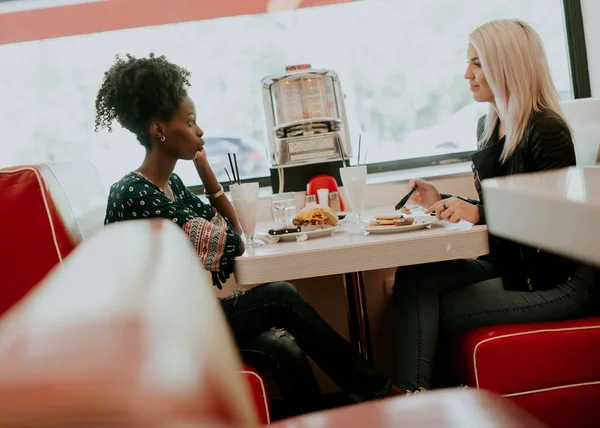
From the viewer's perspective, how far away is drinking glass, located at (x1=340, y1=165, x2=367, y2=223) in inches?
77.4

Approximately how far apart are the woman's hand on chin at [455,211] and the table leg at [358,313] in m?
0.44

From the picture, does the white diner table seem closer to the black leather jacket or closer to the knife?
the black leather jacket

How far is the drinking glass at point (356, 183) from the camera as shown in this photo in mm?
1966

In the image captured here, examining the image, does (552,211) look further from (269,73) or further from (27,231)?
(269,73)

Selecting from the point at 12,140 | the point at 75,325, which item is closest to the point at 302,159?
the point at 12,140

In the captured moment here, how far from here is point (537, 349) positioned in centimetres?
170

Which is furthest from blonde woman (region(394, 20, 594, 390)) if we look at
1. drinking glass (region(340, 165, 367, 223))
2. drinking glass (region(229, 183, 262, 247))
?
drinking glass (region(229, 183, 262, 247))

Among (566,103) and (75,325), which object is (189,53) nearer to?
(566,103)

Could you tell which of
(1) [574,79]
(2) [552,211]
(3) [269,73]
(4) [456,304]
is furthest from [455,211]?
(1) [574,79]

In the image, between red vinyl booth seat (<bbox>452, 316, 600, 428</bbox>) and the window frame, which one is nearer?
red vinyl booth seat (<bbox>452, 316, 600, 428</bbox>)

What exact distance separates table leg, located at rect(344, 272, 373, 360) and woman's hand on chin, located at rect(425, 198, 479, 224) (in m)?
0.44

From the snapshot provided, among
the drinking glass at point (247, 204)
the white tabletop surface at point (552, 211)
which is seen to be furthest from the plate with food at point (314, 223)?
the white tabletop surface at point (552, 211)

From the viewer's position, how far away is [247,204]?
178 cm

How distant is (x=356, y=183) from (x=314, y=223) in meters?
0.24
